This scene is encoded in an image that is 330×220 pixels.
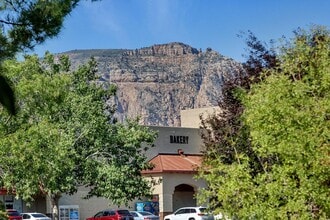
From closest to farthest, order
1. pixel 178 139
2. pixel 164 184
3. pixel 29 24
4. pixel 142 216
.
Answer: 1. pixel 29 24
2. pixel 142 216
3. pixel 164 184
4. pixel 178 139

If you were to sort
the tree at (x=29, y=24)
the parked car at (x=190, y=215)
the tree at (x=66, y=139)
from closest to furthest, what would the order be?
the tree at (x=29, y=24) < the tree at (x=66, y=139) < the parked car at (x=190, y=215)

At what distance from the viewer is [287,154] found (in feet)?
62.7

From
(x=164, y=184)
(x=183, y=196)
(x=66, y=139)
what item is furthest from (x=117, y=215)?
(x=183, y=196)

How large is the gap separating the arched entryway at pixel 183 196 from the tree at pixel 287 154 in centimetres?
4147

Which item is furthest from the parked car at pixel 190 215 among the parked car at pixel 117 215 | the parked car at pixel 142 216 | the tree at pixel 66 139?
the tree at pixel 66 139

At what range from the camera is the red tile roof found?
192ft

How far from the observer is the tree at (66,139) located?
1431 inches

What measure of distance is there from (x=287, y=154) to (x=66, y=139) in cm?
2523

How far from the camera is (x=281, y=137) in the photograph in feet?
64.4

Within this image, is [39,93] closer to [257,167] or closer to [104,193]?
[104,193]

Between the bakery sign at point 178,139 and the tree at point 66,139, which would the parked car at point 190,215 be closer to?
the tree at point 66,139

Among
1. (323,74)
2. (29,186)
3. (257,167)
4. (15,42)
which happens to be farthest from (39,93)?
(15,42)

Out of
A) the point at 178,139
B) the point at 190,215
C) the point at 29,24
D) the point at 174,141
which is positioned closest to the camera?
the point at 29,24

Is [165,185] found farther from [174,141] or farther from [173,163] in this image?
[174,141]
